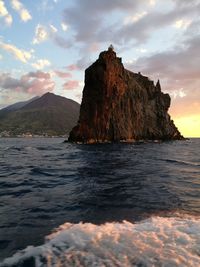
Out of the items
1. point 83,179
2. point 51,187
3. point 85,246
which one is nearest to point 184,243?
point 85,246

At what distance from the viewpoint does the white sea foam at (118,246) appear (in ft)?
24.5

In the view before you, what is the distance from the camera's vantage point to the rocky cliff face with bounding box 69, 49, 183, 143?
373 feet

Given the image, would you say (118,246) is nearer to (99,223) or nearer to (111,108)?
(99,223)

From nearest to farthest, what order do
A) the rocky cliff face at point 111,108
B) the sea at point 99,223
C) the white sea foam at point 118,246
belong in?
the white sea foam at point 118,246 < the sea at point 99,223 < the rocky cliff face at point 111,108

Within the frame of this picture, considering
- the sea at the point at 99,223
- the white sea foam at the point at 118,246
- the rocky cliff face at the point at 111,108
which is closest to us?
the white sea foam at the point at 118,246

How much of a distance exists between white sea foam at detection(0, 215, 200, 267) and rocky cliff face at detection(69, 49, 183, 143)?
320 feet

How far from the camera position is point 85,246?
8383mm

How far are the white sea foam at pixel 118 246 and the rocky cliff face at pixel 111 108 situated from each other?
320 ft

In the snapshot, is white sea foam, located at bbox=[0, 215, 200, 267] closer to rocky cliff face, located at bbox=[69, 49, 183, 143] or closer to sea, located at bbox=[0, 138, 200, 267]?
sea, located at bbox=[0, 138, 200, 267]

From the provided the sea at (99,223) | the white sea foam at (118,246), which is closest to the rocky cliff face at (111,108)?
the sea at (99,223)

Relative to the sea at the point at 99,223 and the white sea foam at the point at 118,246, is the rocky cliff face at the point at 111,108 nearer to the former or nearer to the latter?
the sea at the point at 99,223

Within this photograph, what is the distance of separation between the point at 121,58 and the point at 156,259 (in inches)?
4953

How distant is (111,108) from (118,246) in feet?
368

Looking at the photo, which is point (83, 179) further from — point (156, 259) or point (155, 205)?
point (156, 259)
